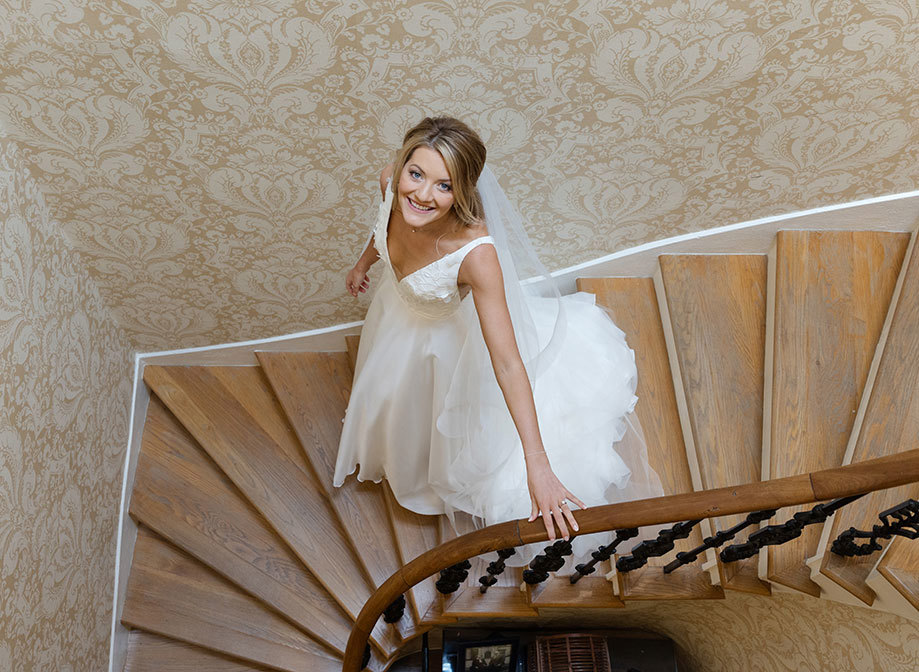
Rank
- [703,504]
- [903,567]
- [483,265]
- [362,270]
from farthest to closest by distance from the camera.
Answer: [362,270] < [483,265] < [903,567] < [703,504]

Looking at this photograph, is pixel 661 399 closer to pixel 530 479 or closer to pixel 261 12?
pixel 530 479

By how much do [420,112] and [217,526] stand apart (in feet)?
7.16

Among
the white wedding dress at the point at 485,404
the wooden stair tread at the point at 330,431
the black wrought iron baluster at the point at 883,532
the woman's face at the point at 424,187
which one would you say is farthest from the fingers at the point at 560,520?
the wooden stair tread at the point at 330,431

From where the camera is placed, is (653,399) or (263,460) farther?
(263,460)

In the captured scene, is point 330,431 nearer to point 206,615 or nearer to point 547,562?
point 206,615

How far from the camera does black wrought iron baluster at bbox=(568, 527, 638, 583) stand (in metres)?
2.11

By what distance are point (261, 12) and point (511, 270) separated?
1091mm

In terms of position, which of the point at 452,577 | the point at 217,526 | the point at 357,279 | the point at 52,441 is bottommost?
the point at 217,526

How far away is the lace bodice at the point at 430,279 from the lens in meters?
2.34

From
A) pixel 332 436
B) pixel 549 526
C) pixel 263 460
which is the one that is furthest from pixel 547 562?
pixel 263 460

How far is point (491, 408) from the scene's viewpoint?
110 inches

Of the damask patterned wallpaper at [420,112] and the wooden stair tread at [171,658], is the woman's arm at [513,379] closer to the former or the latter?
the damask patterned wallpaper at [420,112]

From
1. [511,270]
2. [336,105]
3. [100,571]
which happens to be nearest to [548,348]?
[511,270]

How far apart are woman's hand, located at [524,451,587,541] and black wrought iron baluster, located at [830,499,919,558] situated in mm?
729
